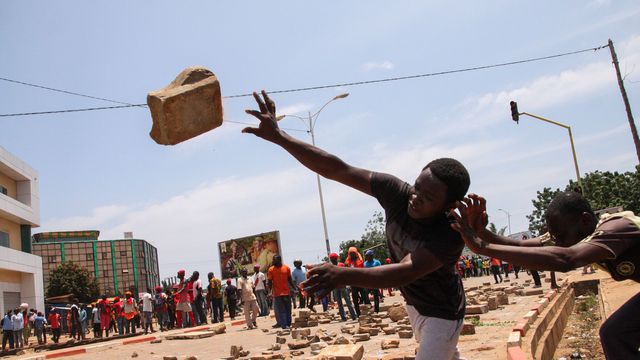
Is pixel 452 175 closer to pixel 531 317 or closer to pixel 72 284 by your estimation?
pixel 531 317

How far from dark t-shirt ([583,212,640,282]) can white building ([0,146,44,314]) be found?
108 feet

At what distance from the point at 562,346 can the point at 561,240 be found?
15.1 ft

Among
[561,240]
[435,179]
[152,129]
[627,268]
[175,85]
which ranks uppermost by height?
[175,85]

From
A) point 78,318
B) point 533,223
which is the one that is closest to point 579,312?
point 78,318

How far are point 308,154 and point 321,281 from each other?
104cm

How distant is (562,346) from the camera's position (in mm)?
7344

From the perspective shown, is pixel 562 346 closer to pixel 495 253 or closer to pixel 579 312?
pixel 579 312

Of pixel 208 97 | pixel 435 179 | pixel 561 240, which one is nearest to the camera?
pixel 435 179

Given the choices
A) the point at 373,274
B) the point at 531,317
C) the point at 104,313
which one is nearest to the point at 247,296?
the point at 104,313

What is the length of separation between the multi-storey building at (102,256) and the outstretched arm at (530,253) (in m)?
70.4

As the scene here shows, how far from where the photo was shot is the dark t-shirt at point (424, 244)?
9.62 ft

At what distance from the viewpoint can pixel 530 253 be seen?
2975mm

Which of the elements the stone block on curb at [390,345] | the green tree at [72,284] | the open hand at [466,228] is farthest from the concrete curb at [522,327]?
the green tree at [72,284]

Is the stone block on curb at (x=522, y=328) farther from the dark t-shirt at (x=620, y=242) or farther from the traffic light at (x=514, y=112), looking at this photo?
the traffic light at (x=514, y=112)
